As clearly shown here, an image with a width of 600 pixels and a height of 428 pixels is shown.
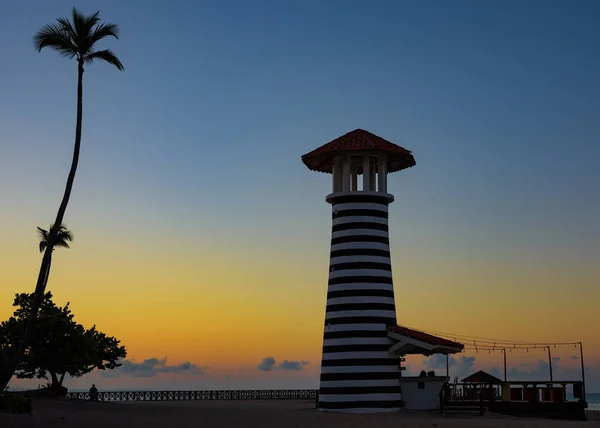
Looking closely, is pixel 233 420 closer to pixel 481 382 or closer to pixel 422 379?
pixel 422 379

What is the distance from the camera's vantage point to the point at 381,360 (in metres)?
46.6

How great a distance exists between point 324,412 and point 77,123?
71.5 feet

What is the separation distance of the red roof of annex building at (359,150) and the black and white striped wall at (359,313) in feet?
9.23

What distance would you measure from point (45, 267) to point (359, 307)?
62.6ft

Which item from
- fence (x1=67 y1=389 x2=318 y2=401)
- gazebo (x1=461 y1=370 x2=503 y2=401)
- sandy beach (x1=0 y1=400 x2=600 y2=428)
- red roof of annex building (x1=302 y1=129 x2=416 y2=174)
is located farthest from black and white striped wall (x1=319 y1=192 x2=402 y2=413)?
fence (x1=67 y1=389 x2=318 y2=401)

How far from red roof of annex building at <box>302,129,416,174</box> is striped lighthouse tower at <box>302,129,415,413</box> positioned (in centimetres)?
7

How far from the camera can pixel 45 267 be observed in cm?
3509

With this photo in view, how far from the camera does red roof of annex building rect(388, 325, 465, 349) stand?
45938 millimetres

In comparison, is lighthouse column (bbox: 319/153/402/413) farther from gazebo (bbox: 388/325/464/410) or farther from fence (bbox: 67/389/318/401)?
fence (bbox: 67/389/318/401)

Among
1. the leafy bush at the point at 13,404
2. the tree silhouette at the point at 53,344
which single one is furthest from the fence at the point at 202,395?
the leafy bush at the point at 13,404

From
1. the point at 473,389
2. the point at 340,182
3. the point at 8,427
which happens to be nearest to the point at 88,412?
the point at 8,427

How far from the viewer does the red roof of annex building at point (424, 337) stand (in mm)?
45938

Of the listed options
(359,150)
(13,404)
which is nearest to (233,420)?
(13,404)

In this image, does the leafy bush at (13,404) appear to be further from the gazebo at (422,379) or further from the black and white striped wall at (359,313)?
the gazebo at (422,379)
